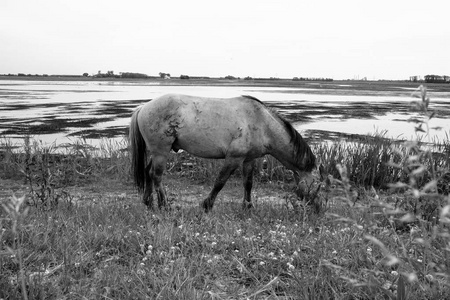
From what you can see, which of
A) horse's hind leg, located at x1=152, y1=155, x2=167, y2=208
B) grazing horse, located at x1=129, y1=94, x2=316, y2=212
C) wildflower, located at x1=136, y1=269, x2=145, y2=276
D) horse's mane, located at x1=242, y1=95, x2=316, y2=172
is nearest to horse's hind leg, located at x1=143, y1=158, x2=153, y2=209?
grazing horse, located at x1=129, y1=94, x2=316, y2=212

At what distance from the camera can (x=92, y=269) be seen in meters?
3.05

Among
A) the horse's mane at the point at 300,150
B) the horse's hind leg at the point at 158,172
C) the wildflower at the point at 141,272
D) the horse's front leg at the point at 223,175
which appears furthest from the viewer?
the horse's hind leg at the point at 158,172

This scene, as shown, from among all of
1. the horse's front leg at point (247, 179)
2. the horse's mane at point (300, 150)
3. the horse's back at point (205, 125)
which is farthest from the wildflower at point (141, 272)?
the horse's mane at point (300, 150)

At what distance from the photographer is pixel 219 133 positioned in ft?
18.3

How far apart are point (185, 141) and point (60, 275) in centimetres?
307

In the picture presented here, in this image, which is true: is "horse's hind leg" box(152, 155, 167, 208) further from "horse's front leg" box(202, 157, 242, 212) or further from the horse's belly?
"horse's front leg" box(202, 157, 242, 212)

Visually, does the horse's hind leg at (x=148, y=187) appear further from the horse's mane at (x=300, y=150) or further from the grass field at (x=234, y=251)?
the horse's mane at (x=300, y=150)

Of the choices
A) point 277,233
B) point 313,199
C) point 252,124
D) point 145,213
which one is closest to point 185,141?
point 252,124

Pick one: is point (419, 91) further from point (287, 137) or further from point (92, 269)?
point (287, 137)

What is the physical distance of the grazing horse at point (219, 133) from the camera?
18.3 feet

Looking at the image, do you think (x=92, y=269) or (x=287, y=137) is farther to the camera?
(x=287, y=137)

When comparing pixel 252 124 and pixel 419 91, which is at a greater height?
pixel 419 91

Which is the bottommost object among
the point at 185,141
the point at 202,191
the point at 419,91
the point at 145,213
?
the point at 202,191

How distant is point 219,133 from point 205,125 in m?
0.22
